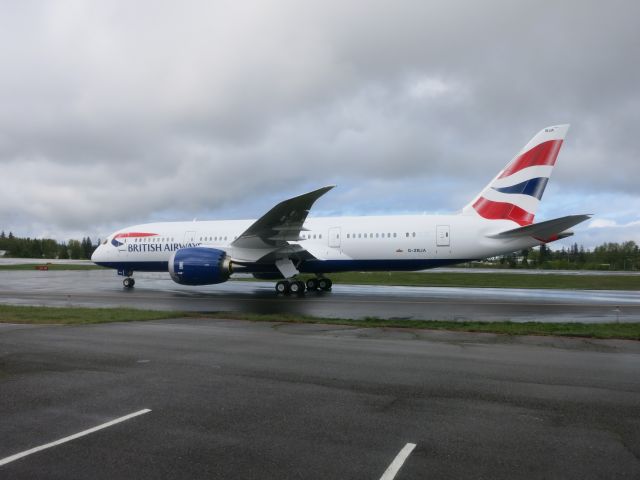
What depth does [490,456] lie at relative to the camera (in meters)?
3.81

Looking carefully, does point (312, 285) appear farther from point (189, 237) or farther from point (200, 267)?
point (189, 237)

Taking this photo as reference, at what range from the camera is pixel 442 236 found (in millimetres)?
21031

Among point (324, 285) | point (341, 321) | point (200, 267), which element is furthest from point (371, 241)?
point (341, 321)

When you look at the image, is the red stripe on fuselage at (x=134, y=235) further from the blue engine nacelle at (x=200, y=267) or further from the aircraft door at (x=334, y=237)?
the aircraft door at (x=334, y=237)

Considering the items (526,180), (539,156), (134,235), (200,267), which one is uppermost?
(539,156)

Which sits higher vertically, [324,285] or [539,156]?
[539,156]

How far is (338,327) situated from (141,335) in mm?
4334

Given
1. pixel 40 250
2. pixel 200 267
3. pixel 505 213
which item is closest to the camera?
pixel 200 267

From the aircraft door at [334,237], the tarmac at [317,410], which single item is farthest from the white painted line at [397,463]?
the aircraft door at [334,237]

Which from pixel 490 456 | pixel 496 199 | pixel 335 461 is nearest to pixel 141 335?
pixel 335 461

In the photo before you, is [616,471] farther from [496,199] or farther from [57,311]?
[496,199]

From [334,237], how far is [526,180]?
8899 millimetres

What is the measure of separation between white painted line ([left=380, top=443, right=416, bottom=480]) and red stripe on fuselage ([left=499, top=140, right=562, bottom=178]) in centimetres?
1909

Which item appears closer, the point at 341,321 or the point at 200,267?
the point at 341,321
